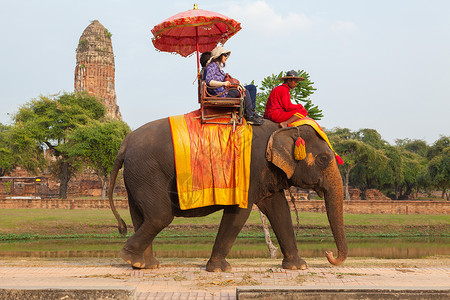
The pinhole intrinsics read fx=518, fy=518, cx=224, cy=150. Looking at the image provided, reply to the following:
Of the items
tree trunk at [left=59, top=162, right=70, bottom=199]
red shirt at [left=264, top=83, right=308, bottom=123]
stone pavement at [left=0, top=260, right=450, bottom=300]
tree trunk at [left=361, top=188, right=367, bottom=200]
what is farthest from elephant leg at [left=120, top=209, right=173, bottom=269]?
tree trunk at [left=361, top=188, right=367, bottom=200]

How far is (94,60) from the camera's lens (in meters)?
62.6

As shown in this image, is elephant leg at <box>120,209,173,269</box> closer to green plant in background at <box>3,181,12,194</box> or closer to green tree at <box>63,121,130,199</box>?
green tree at <box>63,121,130,199</box>

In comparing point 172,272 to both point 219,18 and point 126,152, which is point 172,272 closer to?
point 126,152

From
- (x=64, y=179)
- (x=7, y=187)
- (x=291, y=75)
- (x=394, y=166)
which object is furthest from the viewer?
(x=394, y=166)

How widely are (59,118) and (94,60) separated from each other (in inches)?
894

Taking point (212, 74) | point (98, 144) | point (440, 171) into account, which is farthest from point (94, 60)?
point (212, 74)

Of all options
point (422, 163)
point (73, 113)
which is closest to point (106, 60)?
point (73, 113)

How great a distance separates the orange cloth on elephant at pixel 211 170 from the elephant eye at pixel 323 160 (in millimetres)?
1086

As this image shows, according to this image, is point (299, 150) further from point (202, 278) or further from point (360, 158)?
point (360, 158)

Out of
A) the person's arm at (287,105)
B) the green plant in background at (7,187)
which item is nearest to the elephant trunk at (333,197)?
the person's arm at (287,105)

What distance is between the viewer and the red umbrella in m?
7.87

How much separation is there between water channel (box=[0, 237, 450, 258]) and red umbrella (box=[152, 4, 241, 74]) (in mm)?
6667

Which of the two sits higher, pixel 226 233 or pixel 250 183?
pixel 250 183

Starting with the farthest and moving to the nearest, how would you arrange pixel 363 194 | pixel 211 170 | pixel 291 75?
pixel 363 194, pixel 291 75, pixel 211 170
